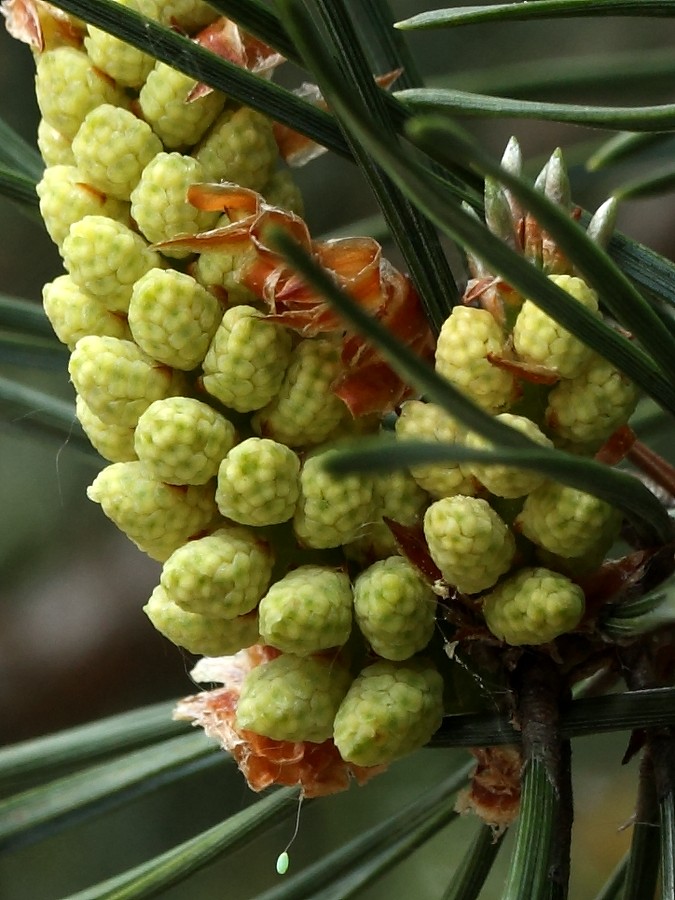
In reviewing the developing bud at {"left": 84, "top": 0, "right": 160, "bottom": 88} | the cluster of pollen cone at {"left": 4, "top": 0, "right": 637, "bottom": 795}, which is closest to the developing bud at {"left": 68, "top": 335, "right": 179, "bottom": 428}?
the cluster of pollen cone at {"left": 4, "top": 0, "right": 637, "bottom": 795}

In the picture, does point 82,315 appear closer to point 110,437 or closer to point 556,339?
point 110,437

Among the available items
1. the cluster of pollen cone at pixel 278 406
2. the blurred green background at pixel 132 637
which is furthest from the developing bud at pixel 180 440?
the blurred green background at pixel 132 637

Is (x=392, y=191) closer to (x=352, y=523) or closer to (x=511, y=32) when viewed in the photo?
(x=352, y=523)

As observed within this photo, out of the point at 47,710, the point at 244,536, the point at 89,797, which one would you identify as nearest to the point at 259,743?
the point at 244,536

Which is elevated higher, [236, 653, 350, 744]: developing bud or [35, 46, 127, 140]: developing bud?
[35, 46, 127, 140]: developing bud

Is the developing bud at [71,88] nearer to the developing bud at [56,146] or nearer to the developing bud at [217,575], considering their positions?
the developing bud at [56,146]

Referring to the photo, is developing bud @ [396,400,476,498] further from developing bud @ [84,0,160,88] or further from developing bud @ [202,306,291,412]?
developing bud @ [84,0,160,88]
